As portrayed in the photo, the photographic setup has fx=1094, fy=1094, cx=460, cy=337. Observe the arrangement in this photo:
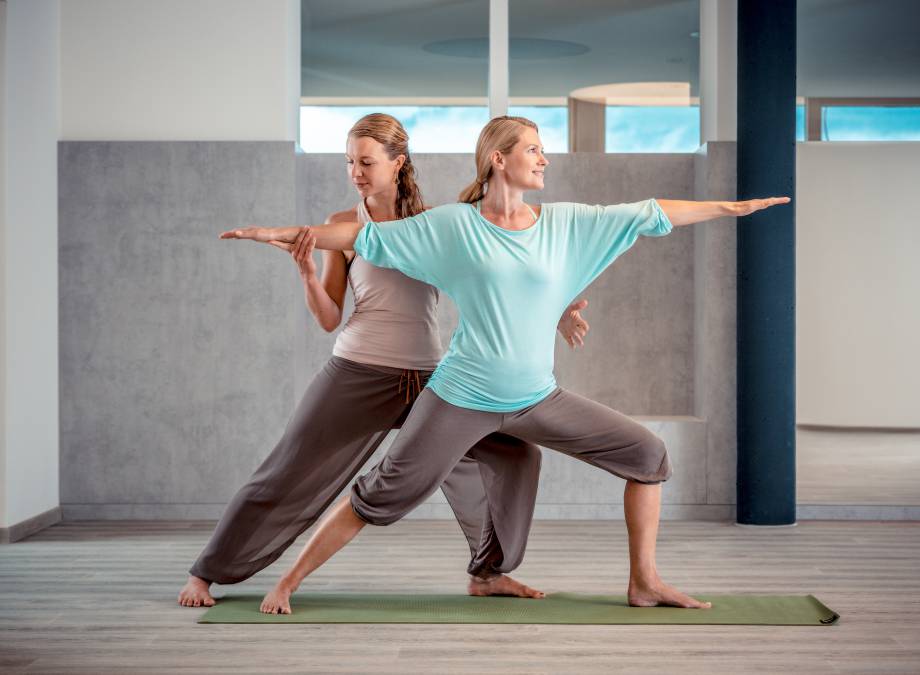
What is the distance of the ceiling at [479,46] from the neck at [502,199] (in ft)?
7.51

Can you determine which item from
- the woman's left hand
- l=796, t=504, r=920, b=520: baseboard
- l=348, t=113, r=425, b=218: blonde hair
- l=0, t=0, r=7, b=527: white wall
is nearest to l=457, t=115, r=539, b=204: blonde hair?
l=348, t=113, r=425, b=218: blonde hair

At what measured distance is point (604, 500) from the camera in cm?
532

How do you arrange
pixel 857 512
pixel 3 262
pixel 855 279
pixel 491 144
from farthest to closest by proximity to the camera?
pixel 855 279 → pixel 857 512 → pixel 3 262 → pixel 491 144

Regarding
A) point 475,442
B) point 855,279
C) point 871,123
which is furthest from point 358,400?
point 871,123

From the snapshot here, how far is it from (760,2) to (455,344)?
8.77 ft

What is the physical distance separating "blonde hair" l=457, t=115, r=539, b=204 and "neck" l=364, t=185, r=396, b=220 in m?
0.29

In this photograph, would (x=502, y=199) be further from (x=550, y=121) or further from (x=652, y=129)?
(x=652, y=129)

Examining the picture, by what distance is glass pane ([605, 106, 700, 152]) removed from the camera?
554 centimetres

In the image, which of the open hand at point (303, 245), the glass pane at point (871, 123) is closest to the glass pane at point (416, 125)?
the glass pane at point (871, 123)

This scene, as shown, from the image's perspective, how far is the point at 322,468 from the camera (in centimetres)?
350

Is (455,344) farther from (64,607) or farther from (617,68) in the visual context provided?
(617,68)

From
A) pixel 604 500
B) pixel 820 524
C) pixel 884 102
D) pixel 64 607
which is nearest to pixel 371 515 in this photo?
pixel 64 607

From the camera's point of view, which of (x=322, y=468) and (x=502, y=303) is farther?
(x=322, y=468)

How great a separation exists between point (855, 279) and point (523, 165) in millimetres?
3121
